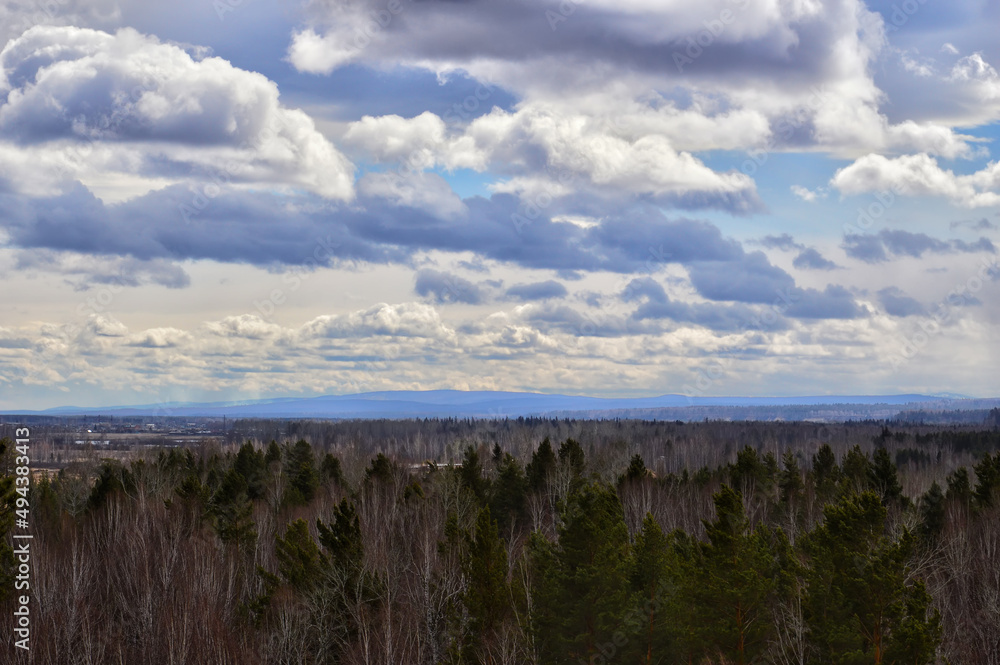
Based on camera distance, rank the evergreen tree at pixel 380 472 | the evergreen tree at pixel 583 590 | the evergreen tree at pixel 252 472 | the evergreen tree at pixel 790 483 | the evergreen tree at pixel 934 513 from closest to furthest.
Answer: the evergreen tree at pixel 583 590
the evergreen tree at pixel 934 513
the evergreen tree at pixel 380 472
the evergreen tree at pixel 790 483
the evergreen tree at pixel 252 472

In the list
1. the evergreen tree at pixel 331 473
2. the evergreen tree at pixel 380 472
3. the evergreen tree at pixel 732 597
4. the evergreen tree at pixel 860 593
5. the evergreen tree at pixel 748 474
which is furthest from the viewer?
the evergreen tree at pixel 331 473

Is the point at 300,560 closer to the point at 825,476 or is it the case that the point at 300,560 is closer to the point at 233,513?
the point at 233,513

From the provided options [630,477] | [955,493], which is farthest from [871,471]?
[630,477]

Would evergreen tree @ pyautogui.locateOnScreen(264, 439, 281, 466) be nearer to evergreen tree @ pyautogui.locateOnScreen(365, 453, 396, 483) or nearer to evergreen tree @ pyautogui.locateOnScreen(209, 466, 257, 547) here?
evergreen tree @ pyautogui.locateOnScreen(365, 453, 396, 483)

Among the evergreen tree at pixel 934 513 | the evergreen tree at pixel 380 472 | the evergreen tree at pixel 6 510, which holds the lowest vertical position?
the evergreen tree at pixel 934 513

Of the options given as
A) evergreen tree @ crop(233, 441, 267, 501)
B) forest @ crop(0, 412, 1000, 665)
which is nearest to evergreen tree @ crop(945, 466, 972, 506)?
forest @ crop(0, 412, 1000, 665)

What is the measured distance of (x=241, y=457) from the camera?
3083 inches

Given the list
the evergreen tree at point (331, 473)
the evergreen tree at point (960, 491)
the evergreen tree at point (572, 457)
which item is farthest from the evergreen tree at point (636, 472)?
the evergreen tree at point (331, 473)

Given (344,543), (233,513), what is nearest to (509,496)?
(233,513)

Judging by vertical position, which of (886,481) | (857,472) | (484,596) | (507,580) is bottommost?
(507,580)

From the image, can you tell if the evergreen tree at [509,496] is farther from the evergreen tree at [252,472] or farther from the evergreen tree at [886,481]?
the evergreen tree at [886,481]

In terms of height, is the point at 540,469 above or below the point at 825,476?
above

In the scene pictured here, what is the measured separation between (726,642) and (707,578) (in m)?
2.16

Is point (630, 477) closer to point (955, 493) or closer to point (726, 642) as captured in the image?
point (955, 493)
